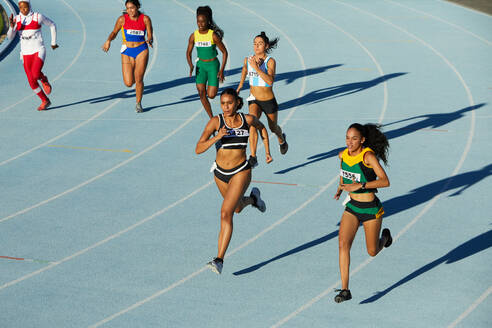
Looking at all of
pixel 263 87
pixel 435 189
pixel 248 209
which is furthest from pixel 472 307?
pixel 263 87

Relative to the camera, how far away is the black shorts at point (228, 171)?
317 inches

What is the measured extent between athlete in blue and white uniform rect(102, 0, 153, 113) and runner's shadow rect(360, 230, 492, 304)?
24.5ft

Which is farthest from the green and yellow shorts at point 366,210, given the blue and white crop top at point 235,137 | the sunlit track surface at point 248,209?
the blue and white crop top at point 235,137

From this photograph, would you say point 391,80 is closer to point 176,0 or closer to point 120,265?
point 120,265

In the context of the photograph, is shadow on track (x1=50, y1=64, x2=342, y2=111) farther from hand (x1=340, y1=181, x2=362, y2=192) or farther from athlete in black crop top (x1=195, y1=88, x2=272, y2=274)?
hand (x1=340, y1=181, x2=362, y2=192)

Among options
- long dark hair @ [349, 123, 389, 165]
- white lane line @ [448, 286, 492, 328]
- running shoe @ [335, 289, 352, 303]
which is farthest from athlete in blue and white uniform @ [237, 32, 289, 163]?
white lane line @ [448, 286, 492, 328]

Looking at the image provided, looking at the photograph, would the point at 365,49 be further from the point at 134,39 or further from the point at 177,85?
the point at 134,39

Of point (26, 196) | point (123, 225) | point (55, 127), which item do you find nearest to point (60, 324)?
point (123, 225)

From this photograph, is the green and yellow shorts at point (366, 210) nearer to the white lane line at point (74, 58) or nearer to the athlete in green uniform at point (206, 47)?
the athlete in green uniform at point (206, 47)

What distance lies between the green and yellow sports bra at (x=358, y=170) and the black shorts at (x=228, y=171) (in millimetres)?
1145

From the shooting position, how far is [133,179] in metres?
11.3

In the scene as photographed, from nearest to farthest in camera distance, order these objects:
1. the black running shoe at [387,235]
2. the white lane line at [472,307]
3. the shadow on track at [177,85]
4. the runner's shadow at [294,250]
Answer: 1. the white lane line at [472,307]
2. the black running shoe at [387,235]
3. the runner's shadow at [294,250]
4. the shadow on track at [177,85]

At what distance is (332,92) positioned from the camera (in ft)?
52.7

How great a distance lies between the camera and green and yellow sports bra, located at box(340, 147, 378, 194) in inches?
290
